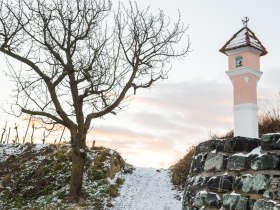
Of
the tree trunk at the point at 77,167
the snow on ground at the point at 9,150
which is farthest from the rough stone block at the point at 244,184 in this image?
the snow on ground at the point at 9,150

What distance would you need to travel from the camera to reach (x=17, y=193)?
15.4 m

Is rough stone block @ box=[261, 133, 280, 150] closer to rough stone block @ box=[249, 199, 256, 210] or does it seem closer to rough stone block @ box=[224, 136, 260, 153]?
rough stone block @ box=[224, 136, 260, 153]

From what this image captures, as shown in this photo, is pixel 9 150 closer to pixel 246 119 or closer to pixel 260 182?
pixel 246 119

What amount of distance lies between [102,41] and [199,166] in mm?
9964

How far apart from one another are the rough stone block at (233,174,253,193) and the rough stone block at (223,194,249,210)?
4.0 inches

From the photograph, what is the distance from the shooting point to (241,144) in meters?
5.68

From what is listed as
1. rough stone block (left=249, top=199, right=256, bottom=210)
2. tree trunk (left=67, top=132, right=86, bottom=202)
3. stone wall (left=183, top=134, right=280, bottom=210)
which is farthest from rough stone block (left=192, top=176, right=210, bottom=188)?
tree trunk (left=67, top=132, right=86, bottom=202)

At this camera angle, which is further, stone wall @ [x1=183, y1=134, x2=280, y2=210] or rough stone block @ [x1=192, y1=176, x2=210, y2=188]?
rough stone block @ [x1=192, y1=176, x2=210, y2=188]

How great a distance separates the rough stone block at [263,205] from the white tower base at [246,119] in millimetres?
5700

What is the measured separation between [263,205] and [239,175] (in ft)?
2.10

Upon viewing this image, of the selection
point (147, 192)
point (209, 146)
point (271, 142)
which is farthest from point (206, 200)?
point (147, 192)

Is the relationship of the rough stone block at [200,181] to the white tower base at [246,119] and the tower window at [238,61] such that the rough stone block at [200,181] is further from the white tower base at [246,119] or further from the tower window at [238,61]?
the tower window at [238,61]

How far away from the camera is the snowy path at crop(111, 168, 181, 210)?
14180mm

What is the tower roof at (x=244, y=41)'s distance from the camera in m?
11.6
